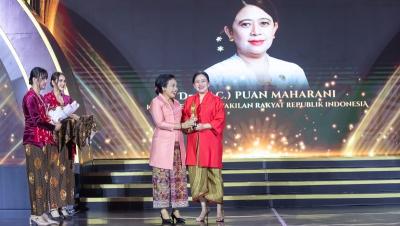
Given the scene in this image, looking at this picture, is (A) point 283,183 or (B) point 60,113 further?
(A) point 283,183

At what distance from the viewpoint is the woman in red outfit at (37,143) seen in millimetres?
5695

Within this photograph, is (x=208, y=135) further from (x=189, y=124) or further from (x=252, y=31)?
(x=252, y=31)

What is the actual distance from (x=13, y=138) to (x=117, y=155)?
1.46 meters

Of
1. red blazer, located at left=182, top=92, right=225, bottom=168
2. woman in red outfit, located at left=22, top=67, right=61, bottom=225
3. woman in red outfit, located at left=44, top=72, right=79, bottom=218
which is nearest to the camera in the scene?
woman in red outfit, located at left=22, top=67, right=61, bottom=225

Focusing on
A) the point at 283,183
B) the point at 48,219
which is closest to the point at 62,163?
A: the point at 48,219

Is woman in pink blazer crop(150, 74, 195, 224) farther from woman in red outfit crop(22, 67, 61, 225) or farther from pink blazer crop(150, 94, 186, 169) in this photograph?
woman in red outfit crop(22, 67, 61, 225)

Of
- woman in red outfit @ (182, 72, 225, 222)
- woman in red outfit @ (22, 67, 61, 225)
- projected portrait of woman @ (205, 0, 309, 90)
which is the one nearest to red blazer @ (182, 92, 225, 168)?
woman in red outfit @ (182, 72, 225, 222)

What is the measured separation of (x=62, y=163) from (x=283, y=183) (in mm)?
2433

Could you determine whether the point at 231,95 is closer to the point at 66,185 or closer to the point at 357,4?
the point at 357,4

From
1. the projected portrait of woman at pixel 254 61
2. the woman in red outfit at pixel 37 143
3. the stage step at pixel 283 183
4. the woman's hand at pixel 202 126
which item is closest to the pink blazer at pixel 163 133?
the woman's hand at pixel 202 126

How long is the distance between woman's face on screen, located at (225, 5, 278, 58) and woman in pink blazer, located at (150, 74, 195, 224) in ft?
8.60

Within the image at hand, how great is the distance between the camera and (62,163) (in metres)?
6.46

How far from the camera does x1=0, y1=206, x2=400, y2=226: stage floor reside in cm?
559

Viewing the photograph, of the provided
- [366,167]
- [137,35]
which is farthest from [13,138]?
[366,167]
